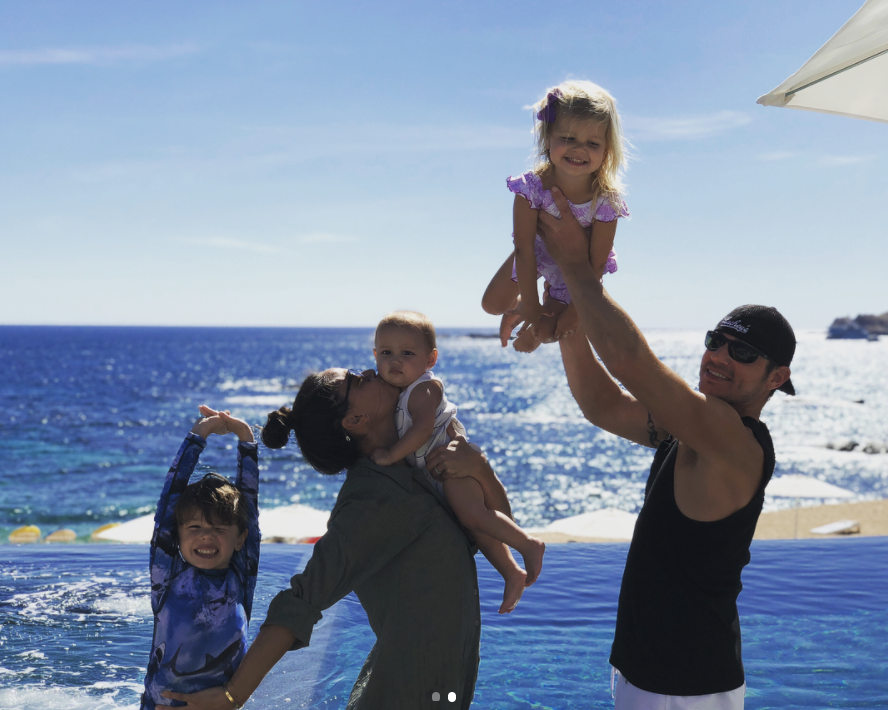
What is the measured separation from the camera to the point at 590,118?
286 cm

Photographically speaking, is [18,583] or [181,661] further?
[18,583]

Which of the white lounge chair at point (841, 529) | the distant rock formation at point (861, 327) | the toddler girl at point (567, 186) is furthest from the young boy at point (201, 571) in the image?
the distant rock formation at point (861, 327)

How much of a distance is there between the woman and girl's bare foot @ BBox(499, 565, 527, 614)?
0.19 meters

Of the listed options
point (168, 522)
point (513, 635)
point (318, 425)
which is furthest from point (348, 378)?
point (513, 635)

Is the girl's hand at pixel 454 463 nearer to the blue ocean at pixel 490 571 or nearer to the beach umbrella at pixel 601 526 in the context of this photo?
the blue ocean at pixel 490 571

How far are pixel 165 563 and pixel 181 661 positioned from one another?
1.11 feet

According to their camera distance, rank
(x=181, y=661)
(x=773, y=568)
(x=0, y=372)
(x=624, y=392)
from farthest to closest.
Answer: (x=0, y=372) → (x=773, y=568) → (x=624, y=392) → (x=181, y=661)

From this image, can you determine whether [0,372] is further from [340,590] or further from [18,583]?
[340,590]

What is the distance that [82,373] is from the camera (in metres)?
68.8

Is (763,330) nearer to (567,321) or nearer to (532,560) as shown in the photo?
(567,321)

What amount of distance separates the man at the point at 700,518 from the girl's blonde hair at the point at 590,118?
418 millimetres

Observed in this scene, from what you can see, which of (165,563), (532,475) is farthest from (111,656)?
(532,475)

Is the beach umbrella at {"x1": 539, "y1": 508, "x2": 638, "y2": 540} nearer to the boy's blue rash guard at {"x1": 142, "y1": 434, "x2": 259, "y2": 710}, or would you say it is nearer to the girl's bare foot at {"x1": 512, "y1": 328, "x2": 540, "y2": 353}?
the girl's bare foot at {"x1": 512, "y1": 328, "x2": 540, "y2": 353}

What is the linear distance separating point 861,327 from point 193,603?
189874 mm
